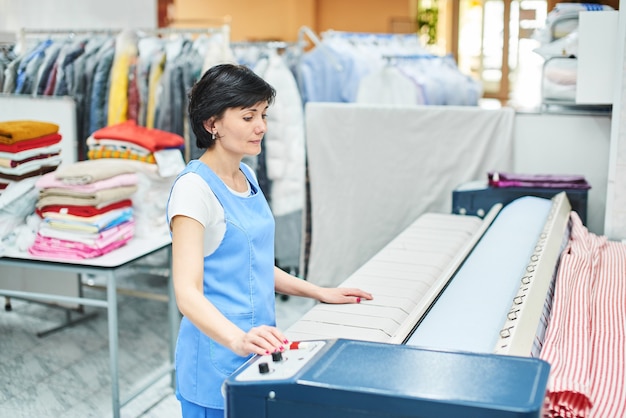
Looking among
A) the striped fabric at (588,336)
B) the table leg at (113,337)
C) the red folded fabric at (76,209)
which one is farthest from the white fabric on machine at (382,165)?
the table leg at (113,337)

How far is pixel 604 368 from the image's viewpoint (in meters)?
1.75

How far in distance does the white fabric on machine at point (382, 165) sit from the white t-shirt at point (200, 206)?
2.14m

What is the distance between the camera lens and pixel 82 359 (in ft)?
12.3

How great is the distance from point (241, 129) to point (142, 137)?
1.89 meters

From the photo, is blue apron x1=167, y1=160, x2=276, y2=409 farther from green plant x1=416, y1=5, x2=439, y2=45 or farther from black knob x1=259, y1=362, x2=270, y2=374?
green plant x1=416, y1=5, x2=439, y2=45

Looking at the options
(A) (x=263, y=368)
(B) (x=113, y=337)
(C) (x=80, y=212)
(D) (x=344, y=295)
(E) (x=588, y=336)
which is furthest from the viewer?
(C) (x=80, y=212)

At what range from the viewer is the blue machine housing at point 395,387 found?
1220 mm

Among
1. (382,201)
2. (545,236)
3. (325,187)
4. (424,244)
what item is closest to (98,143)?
(325,187)

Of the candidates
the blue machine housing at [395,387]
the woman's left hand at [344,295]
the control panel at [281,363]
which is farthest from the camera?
the woman's left hand at [344,295]

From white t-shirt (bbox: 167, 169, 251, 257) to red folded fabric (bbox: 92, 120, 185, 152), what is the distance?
5.99 feet

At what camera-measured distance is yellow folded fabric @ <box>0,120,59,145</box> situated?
314 cm

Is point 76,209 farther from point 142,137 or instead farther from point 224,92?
point 224,92

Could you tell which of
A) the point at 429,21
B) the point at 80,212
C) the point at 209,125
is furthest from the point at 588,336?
the point at 429,21

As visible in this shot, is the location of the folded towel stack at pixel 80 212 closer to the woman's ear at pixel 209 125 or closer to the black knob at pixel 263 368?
the woman's ear at pixel 209 125
